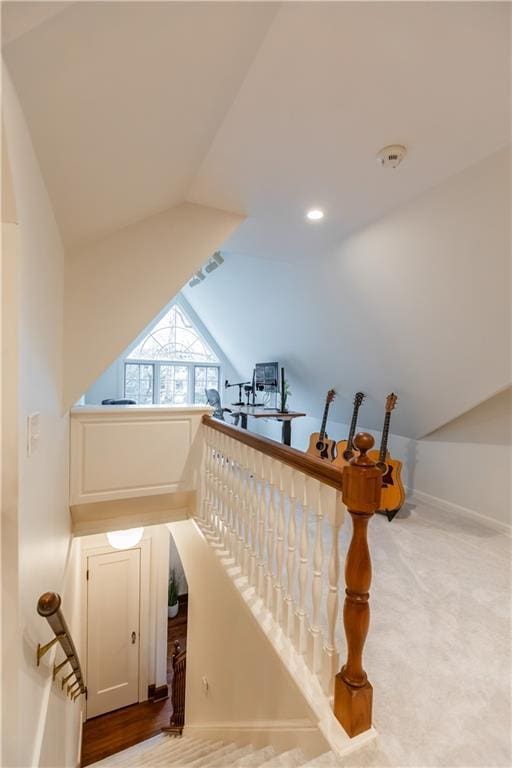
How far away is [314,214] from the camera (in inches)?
100

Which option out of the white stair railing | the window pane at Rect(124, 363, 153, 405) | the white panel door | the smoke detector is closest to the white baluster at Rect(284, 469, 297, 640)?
the white stair railing

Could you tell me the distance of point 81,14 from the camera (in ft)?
2.82

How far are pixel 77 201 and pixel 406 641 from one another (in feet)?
8.77

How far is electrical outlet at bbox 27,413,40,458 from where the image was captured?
1.28m

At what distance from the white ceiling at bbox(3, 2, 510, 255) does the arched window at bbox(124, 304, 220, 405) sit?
5039 millimetres

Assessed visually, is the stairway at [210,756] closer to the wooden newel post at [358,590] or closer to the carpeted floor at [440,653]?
the wooden newel post at [358,590]

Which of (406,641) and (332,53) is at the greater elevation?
(332,53)

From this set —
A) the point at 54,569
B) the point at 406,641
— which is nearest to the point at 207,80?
the point at 54,569

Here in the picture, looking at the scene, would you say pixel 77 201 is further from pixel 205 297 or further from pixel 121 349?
pixel 205 297

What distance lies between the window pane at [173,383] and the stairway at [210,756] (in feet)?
16.7

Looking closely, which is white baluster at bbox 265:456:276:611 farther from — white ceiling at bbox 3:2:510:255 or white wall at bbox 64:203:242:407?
white ceiling at bbox 3:2:510:255

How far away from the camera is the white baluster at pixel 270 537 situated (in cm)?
179

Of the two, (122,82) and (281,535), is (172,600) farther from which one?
(122,82)

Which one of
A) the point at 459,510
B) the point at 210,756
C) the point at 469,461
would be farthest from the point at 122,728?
the point at 469,461
